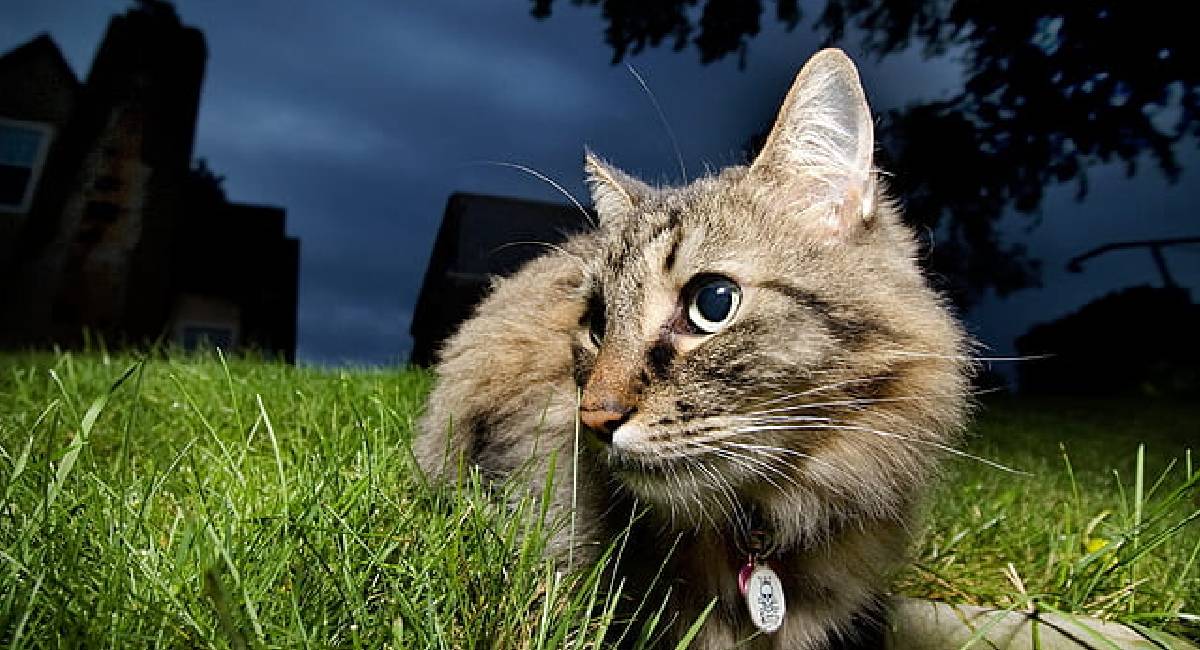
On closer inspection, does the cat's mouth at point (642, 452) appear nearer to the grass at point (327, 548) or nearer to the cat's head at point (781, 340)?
the cat's head at point (781, 340)

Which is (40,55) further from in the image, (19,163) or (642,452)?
(642,452)

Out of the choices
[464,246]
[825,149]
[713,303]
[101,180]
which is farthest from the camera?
[101,180]

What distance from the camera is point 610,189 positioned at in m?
1.76

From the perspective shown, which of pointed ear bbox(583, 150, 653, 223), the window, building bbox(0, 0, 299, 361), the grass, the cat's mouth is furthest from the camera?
the window

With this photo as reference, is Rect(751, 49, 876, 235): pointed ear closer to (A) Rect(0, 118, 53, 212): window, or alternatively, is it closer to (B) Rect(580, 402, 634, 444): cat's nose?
(B) Rect(580, 402, 634, 444): cat's nose

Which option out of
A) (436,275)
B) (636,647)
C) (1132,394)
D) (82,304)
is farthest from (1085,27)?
(82,304)

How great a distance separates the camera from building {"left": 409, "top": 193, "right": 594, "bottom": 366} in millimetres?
3426

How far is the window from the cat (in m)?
6.49

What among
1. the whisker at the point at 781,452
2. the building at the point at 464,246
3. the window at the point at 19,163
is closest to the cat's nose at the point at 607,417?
the whisker at the point at 781,452

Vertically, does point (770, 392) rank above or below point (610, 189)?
below

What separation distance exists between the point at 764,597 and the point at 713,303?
1.54ft

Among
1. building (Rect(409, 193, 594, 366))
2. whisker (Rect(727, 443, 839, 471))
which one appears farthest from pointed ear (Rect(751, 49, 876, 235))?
building (Rect(409, 193, 594, 366))

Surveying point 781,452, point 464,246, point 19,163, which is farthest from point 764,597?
point 19,163

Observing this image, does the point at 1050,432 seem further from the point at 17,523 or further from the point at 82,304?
the point at 82,304
